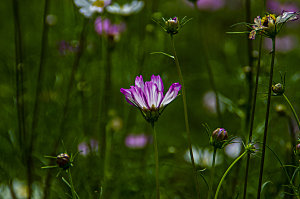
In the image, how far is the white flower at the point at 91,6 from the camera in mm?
1132

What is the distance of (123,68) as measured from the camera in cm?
149

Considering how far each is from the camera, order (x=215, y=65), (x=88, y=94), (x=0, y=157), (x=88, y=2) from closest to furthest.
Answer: (x=0, y=157) → (x=88, y=2) → (x=88, y=94) → (x=215, y=65)

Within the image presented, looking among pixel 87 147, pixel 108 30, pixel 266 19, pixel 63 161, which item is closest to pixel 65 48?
pixel 108 30

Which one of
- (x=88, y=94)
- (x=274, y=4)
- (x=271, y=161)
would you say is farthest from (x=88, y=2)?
(x=274, y=4)

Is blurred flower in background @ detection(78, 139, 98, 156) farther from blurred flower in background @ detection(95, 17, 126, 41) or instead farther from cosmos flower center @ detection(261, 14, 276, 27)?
cosmos flower center @ detection(261, 14, 276, 27)

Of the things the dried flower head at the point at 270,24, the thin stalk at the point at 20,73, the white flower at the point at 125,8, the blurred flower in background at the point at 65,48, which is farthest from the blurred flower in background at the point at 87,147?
the dried flower head at the point at 270,24

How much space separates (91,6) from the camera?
1.16 m

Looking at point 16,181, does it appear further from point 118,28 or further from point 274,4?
point 274,4

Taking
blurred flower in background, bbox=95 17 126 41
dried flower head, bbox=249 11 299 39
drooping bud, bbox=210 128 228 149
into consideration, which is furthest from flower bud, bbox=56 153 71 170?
blurred flower in background, bbox=95 17 126 41

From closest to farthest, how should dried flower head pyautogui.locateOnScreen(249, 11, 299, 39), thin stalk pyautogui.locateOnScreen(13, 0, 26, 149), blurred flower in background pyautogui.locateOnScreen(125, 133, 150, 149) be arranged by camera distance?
dried flower head pyautogui.locateOnScreen(249, 11, 299, 39) < thin stalk pyautogui.locateOnScreen(13, 0, 26, 149) < blurred flower in background pyautogui.locateOnScreen(125, 133, 150, 149)

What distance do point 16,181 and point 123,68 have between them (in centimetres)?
53

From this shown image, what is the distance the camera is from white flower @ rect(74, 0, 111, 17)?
1.13m

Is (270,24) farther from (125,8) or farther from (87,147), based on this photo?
(125,8)

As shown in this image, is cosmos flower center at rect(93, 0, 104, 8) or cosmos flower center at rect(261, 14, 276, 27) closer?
cosmos flower center at rect(261, 14, 276, 27)
